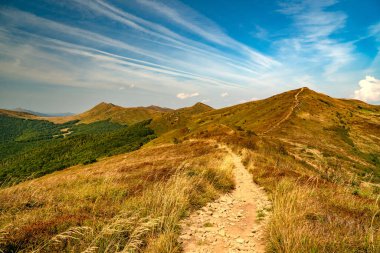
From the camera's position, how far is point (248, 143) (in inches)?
1428

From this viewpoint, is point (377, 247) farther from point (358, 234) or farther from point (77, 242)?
point (77, 242)

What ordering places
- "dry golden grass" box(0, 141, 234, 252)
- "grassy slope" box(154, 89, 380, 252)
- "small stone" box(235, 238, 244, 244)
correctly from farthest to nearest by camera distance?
"small stone" box(235, 238, 244, 244)
"grassy slope" box(154, 89, 380, 252)
"dry golden grass" box(0, 141, 234, 252)

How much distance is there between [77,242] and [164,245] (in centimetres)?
193

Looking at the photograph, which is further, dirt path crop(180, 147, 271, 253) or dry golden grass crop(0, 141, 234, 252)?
dirt path crop(180, 147, 271, 253)

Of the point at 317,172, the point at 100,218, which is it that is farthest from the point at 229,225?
the point at 317,172

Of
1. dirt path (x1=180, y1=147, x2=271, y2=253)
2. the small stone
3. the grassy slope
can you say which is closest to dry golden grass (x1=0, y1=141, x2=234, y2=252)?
dirt path (x1=180, y1=147, x2=271, y2=253)

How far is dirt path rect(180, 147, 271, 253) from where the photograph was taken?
6.51 m

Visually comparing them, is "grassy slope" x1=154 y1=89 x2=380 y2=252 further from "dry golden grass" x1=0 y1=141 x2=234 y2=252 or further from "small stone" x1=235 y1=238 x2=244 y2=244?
"dry golden grass" x1=0 y1=141 x2=234 y2=252

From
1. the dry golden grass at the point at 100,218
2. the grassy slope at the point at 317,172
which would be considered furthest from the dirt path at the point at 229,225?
the grassy slope at the point at 317,172

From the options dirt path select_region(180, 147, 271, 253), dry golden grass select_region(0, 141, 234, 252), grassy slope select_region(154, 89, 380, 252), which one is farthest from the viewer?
dirt path select_region(180, 147, 271, 253)

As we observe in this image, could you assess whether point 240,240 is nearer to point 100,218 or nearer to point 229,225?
point 229,225

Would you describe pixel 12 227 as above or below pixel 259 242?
above

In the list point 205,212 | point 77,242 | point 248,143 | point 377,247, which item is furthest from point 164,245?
point 248,143

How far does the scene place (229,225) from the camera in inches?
318
